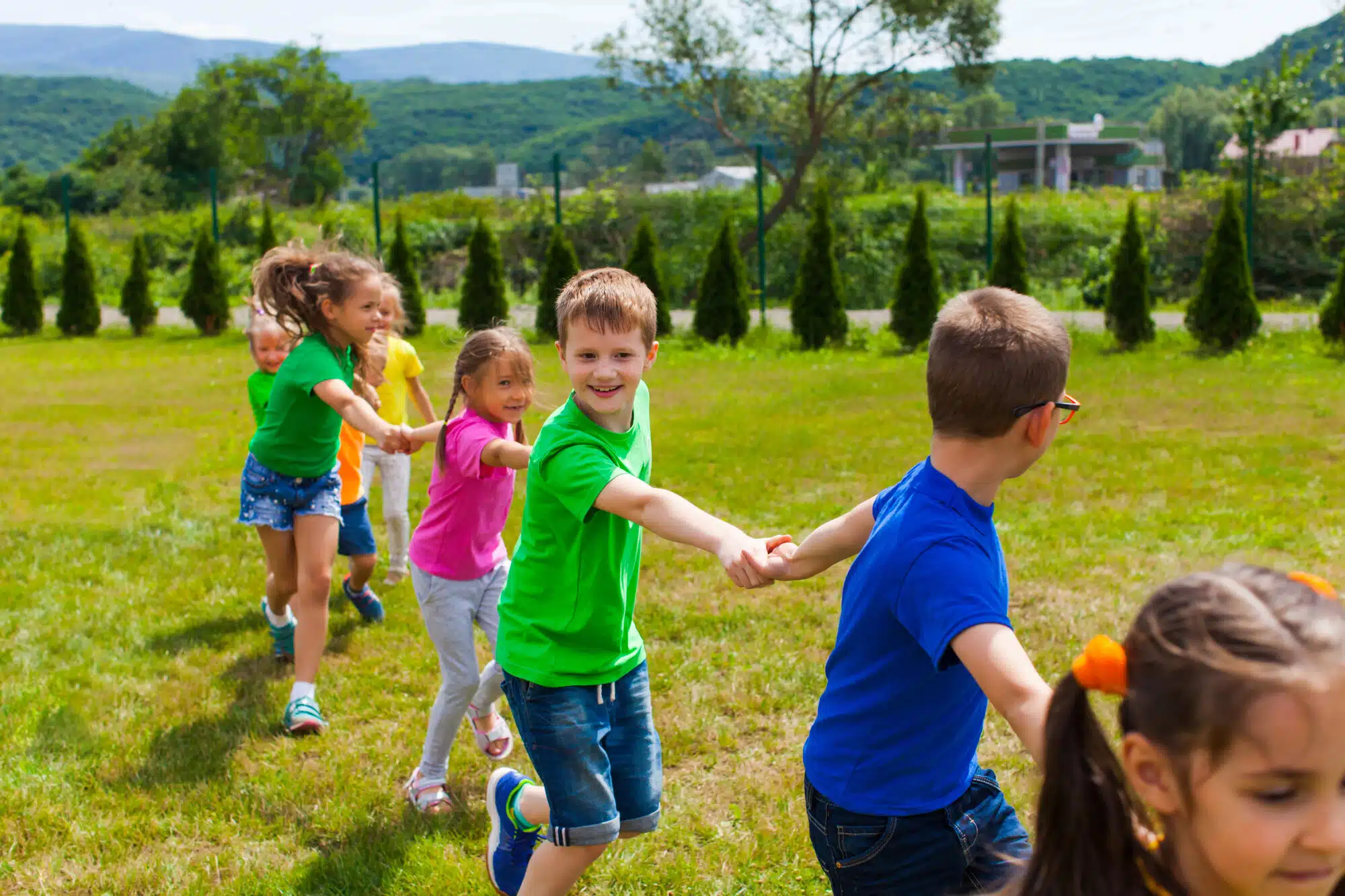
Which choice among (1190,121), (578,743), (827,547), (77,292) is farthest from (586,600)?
(1190,121)

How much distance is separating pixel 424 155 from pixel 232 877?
478 ft

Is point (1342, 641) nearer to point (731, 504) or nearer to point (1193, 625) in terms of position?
point (1193, 625)

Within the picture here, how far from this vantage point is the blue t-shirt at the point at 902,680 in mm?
2016

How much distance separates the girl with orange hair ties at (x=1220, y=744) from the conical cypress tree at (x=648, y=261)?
16395 mm

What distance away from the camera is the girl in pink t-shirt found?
3844mm

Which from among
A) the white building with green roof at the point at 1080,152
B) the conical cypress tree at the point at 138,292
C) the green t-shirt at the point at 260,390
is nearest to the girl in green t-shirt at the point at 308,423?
the green t-shirt at the point at 260,390

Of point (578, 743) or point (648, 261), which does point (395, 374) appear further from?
point (648, 261)

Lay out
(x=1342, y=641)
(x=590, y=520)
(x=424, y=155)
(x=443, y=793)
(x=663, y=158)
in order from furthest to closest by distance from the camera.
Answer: (x=424, y=155) < (x=663, y=158) < (x=443, y=793) < (x=590, y=520) < (x=1342, y=641)

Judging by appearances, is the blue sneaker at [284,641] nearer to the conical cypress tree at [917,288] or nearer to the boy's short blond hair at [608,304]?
the boy's short blond hair at [608,304]

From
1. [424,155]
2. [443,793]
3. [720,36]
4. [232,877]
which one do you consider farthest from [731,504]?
[424,155]

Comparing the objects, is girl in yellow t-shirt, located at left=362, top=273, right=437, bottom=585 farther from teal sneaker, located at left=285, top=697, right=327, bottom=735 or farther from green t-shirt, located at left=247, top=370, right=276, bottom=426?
teal sneaker, located at left=285, top=697, right=327, bottom=735

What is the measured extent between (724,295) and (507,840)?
47.6 ft

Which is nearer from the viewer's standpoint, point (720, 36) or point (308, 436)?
point (308, 436)

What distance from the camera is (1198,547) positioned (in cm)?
659
